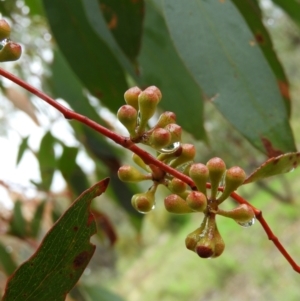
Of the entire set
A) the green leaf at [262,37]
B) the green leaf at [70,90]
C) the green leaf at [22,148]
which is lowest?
the green leaf at [22,148]

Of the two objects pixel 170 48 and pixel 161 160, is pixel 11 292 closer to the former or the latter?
pixel 161 160

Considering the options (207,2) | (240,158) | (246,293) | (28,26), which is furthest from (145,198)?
(240,158)

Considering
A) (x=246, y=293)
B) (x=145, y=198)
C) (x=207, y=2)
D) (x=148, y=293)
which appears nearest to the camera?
(x=145, y=198)

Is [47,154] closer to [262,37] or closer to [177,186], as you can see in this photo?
[262,37]

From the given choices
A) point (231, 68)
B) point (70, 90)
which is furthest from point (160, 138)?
point (70, 90)

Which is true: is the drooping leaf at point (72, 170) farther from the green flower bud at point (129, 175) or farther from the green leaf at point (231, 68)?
the green flower bud at point (129, 175)

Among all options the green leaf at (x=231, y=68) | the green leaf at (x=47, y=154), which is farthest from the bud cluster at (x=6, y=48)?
the green leaf at (x=47, y=154)

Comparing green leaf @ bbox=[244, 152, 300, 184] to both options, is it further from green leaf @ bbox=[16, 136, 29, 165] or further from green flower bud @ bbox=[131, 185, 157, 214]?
green leaf @ bbox=[16, 136, 29, 165]

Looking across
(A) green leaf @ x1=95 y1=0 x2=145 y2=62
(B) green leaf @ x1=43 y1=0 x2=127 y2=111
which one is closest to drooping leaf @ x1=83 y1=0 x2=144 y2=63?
(A) green leaf @ x1=95 y1=0 x2=145 y2=62
